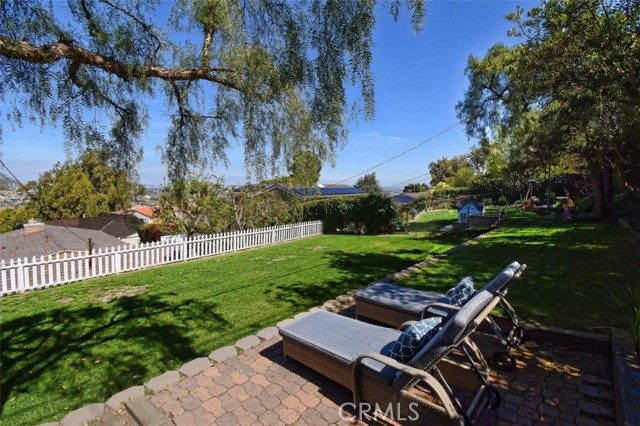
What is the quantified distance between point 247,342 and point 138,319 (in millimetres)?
2110

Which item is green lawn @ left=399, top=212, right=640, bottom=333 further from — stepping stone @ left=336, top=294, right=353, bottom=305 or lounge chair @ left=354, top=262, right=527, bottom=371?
stepping stone @ left=336, top=294, right=353, bottom=305

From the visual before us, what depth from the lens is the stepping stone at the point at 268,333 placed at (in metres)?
4.43

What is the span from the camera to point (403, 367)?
250 centimetres

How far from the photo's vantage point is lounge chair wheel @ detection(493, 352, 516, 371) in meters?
3.41

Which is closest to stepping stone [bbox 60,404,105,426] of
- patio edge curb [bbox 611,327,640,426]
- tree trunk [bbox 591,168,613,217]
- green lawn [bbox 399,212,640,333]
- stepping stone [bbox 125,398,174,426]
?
stepping stone [bbox 125,398,174,426]

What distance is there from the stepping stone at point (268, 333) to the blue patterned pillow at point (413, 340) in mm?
2122

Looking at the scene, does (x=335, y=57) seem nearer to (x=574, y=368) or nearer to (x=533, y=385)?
(x=533, y=385)

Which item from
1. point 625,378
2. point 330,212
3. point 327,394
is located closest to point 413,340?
point 327,394

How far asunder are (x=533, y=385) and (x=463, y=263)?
5149 millimetres

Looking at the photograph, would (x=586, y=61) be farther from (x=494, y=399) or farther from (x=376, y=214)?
(x=376, y=214)

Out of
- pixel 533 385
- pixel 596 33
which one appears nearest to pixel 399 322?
pixel 533 385

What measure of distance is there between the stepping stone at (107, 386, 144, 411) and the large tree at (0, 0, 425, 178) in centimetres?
218

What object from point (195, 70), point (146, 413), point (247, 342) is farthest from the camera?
point (247, 342)

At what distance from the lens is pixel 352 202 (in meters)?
17.2
